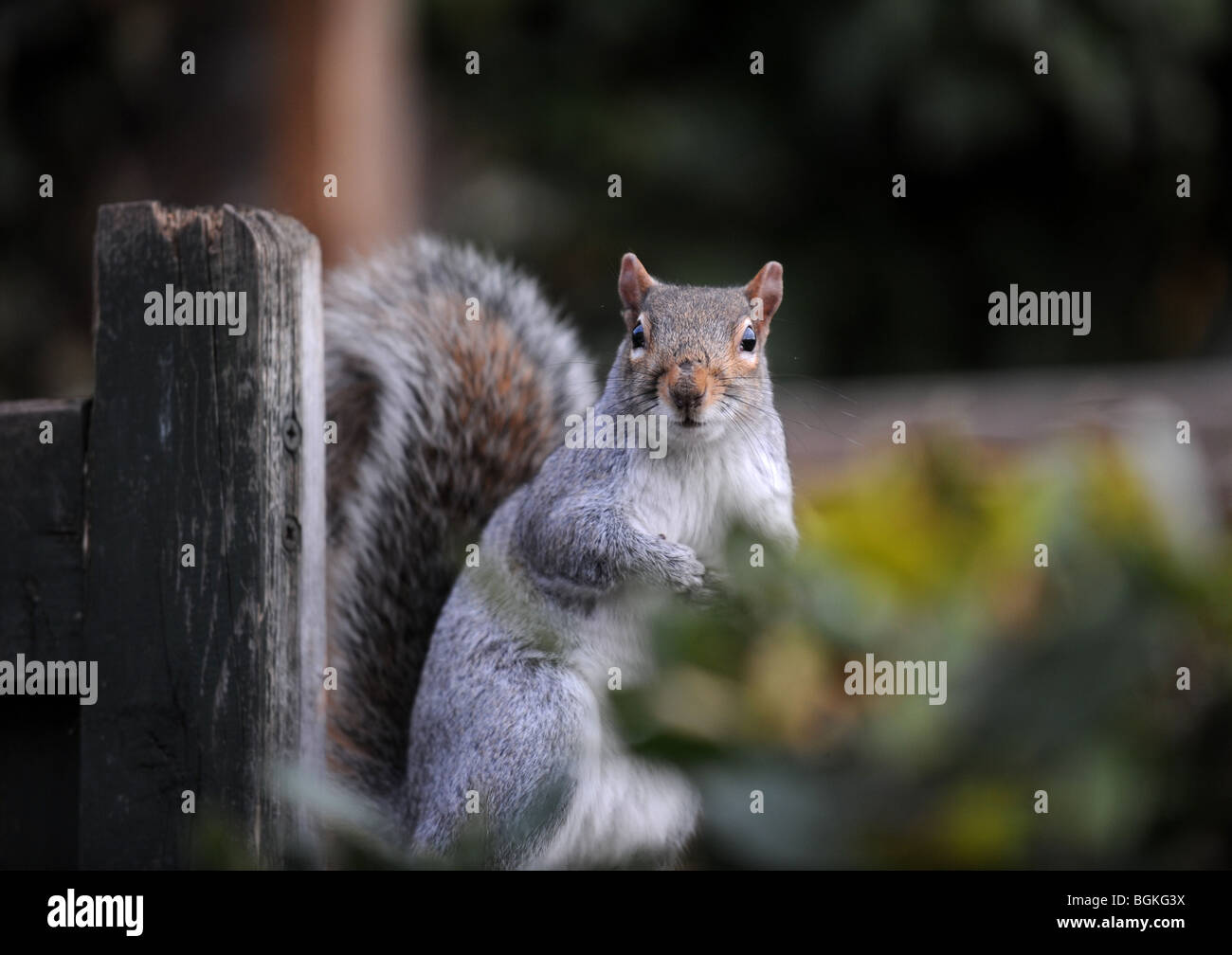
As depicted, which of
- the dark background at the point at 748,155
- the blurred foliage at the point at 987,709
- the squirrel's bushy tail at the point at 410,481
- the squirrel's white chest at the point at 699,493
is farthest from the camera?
the dark background at the point at 748,155

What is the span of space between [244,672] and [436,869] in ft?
2.51

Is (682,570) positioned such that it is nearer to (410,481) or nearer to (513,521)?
(513,521)

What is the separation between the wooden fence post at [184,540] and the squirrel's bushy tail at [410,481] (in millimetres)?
272

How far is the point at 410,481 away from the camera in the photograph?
1567 mm

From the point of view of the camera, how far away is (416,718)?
144 centimetres

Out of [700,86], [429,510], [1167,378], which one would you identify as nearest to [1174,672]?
[429,510]

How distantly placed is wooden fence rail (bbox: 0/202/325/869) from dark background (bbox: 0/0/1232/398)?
3.01 m

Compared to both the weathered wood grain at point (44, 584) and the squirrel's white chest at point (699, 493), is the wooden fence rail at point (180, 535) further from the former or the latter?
the squirrel's white chest at point (699, 493)

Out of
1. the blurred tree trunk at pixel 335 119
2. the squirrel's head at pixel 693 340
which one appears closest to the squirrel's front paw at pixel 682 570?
the squirrel's head at pixel 693 340

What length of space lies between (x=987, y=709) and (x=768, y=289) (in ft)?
2.40

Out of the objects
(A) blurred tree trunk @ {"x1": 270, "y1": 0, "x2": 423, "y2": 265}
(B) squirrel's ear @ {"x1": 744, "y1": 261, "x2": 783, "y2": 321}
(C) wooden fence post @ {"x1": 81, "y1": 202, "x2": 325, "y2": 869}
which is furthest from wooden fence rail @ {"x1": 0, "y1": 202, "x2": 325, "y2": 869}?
(A) blurred tree trunk @ {"x1": 270, "y1": 0, "x2": 423, "y2": 265}

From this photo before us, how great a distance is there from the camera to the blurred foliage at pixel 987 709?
429 mm

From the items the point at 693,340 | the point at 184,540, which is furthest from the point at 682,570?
the point at 184,540
